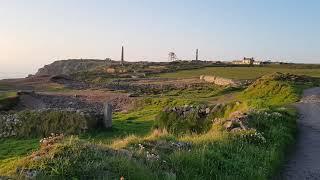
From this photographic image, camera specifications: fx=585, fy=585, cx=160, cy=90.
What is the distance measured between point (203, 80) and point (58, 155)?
202 ft

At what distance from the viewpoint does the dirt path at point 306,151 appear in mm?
14086

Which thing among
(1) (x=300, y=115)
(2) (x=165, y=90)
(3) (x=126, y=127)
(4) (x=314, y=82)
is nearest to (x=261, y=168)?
(1) (x=300, y=115)

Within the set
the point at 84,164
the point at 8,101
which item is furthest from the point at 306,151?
the point at 8,101

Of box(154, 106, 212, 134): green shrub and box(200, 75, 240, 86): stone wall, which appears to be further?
box(200, 75, 240, 86): stone wall

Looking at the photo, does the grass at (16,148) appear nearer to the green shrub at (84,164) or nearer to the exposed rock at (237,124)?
the exposed rock at (237,124)

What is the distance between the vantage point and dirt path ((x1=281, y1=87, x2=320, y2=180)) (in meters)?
14.1

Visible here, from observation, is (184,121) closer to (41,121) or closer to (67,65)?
(41,121)

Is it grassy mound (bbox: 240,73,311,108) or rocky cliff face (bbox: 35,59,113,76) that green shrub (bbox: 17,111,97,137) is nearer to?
grassy mound (bbox: 240,73,311,108)

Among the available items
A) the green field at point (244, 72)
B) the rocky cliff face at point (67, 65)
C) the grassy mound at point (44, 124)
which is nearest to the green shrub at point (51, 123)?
the grassy mound at point (44, 124)

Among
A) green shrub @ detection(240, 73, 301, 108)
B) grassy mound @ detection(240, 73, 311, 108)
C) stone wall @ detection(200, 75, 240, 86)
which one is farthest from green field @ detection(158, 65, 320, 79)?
green shrub @ detection(240, 73, 301, 108)

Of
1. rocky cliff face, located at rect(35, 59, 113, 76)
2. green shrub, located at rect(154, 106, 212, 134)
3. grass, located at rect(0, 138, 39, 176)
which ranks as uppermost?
green shrub, located at rect(154, 106, 212, 134)

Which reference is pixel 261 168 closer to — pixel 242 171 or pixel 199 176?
pixel 242 171

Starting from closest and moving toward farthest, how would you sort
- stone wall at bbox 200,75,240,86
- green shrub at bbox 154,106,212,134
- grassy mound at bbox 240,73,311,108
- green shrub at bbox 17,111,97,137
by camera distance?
green shrub at bbox 154,106,212,134
green shrub at bbox 17,111,97,137
grassy mound at bbox 240,73,311,108
stone wall at bbox 200,75,240,86

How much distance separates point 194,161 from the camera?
11547 mm
